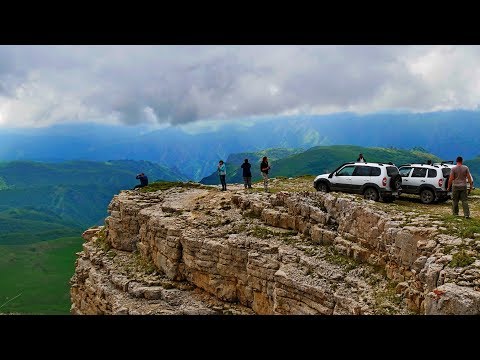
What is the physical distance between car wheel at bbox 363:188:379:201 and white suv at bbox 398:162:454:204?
275 cm

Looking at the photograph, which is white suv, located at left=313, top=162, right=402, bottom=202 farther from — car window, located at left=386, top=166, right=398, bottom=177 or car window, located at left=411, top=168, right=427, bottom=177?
car window, located at left=411, top=168, right=427, bottom=177

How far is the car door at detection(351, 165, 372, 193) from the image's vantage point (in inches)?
1131

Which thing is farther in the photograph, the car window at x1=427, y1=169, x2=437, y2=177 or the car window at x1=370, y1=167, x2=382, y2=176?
the car window at x1=427, y1=169, x2=437, y2=177

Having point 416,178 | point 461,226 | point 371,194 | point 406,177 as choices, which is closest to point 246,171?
point 371,194

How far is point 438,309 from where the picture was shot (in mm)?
13422

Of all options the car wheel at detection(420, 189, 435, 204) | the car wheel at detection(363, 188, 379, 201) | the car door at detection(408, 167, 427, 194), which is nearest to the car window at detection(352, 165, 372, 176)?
the car wheel at detection(363, 188, 379, 201)

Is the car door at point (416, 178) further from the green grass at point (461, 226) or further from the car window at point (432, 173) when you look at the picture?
the green grass at point (461, 226)

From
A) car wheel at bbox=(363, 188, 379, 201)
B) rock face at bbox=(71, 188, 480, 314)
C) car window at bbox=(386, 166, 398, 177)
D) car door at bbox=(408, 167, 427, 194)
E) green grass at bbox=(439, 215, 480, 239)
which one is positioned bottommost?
rock face at bbox=(71, 188, 480, 314)

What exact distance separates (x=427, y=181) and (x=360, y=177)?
4.41 m

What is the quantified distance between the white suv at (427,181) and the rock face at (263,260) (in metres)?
5.72

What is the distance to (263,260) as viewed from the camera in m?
24.9
